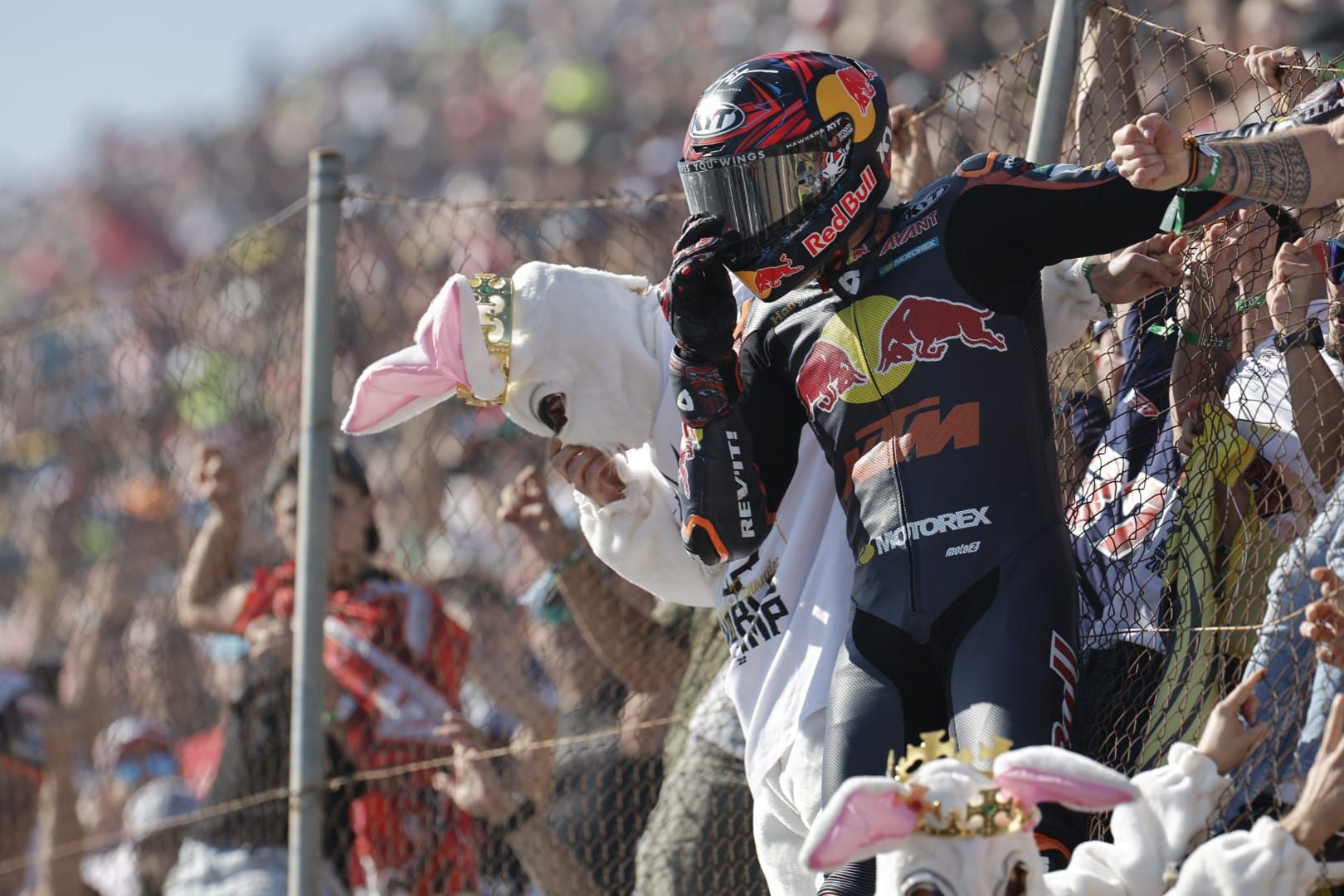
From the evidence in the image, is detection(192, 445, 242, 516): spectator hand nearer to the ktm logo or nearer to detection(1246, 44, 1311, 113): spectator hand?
the ktm logo

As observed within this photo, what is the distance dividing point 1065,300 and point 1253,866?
3.86ft

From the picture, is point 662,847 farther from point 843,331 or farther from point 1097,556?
point 843,331

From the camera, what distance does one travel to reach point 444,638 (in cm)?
502

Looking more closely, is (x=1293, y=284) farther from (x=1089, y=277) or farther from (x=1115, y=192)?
(x=1115, y=192)

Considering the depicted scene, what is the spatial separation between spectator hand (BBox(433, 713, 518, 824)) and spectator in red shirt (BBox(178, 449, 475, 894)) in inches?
2.5

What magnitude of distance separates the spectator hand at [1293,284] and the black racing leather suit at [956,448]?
1.37 ft

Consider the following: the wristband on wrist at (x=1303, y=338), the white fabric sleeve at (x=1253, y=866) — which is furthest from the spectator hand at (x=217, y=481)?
the white fabric sleeve at (x=1253, y=866)

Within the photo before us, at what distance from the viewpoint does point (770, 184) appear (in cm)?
307

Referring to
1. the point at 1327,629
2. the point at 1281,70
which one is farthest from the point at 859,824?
the point at 1281,70

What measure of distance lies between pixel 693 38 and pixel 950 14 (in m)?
3.18

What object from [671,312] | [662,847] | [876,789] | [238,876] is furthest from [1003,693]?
[238,876]

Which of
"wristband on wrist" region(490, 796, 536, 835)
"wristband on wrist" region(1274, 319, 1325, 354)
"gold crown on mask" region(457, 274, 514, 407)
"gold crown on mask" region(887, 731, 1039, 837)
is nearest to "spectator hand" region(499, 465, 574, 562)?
"wristband on wrist" region(490, 796, 536, 835)

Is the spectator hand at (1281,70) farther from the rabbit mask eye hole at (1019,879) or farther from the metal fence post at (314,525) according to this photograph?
the metal fence post at (314,525)

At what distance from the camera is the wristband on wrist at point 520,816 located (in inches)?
182
